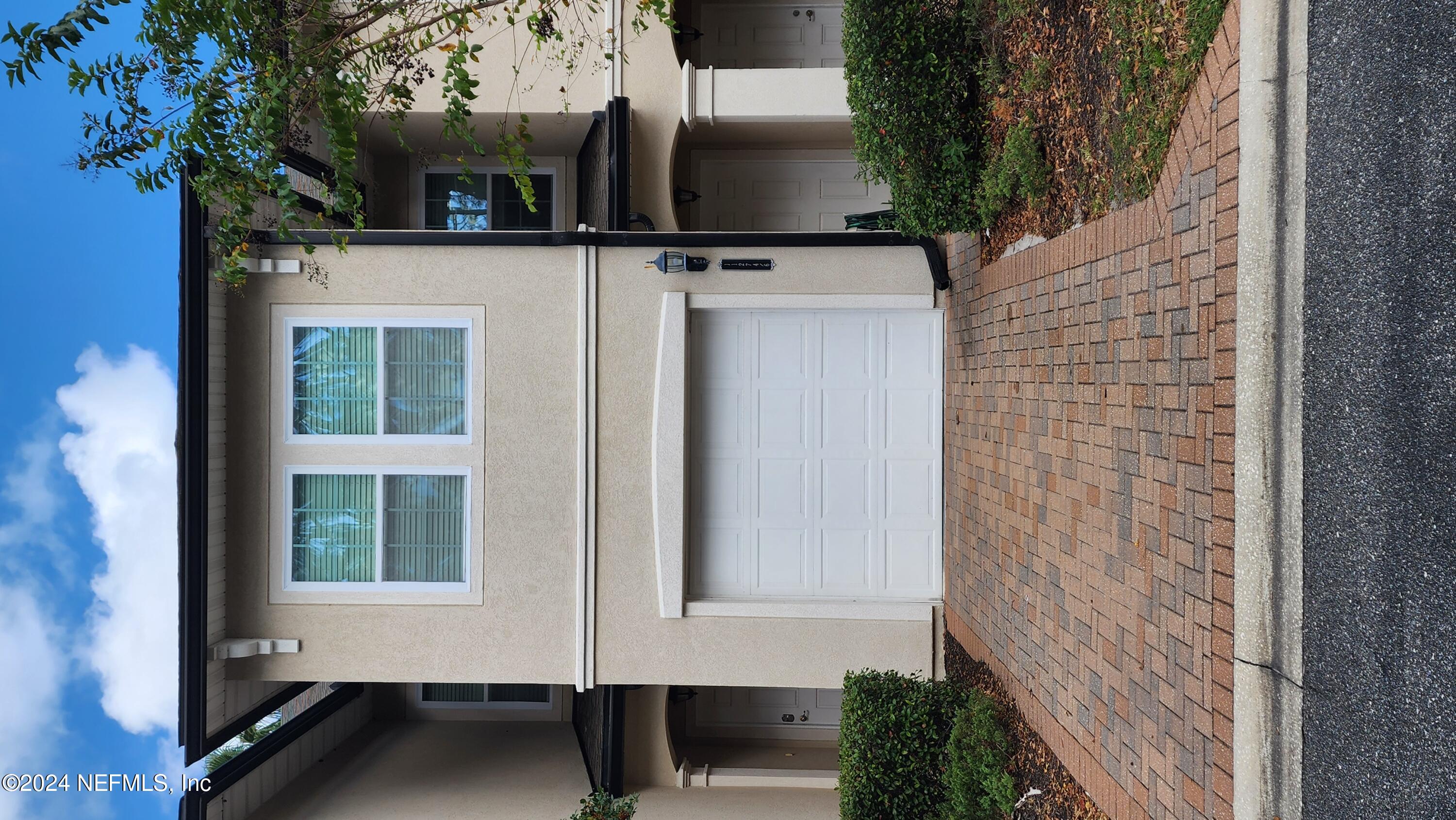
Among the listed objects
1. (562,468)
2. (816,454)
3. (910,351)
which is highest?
(910,351)

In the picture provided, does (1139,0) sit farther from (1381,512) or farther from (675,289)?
(675,289)

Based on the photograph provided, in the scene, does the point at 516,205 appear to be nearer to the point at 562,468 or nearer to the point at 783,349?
the point at 562,468

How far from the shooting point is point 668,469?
7938 millimetres

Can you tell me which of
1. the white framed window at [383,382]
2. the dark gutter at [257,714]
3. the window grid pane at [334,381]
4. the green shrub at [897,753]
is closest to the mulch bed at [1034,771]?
the green shrub at [897,753]

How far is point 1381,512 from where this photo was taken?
304 centimetres

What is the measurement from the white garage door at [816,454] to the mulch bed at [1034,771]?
59.0 inches

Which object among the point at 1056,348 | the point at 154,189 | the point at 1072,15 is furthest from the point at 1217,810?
the point at 154,189

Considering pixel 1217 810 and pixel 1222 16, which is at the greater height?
pixel 1222 16

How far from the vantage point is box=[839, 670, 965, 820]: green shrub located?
6863mm

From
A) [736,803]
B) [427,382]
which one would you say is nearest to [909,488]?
[736,803]

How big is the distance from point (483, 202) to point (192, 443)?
4.72 metres

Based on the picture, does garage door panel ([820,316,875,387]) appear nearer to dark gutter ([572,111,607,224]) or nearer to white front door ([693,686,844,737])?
dark gutter ([572,111,607,224])

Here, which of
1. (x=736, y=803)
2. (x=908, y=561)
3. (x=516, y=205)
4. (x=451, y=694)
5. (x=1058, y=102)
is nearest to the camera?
(x=1058, y=102)

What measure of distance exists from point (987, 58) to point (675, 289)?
345 centimetres
